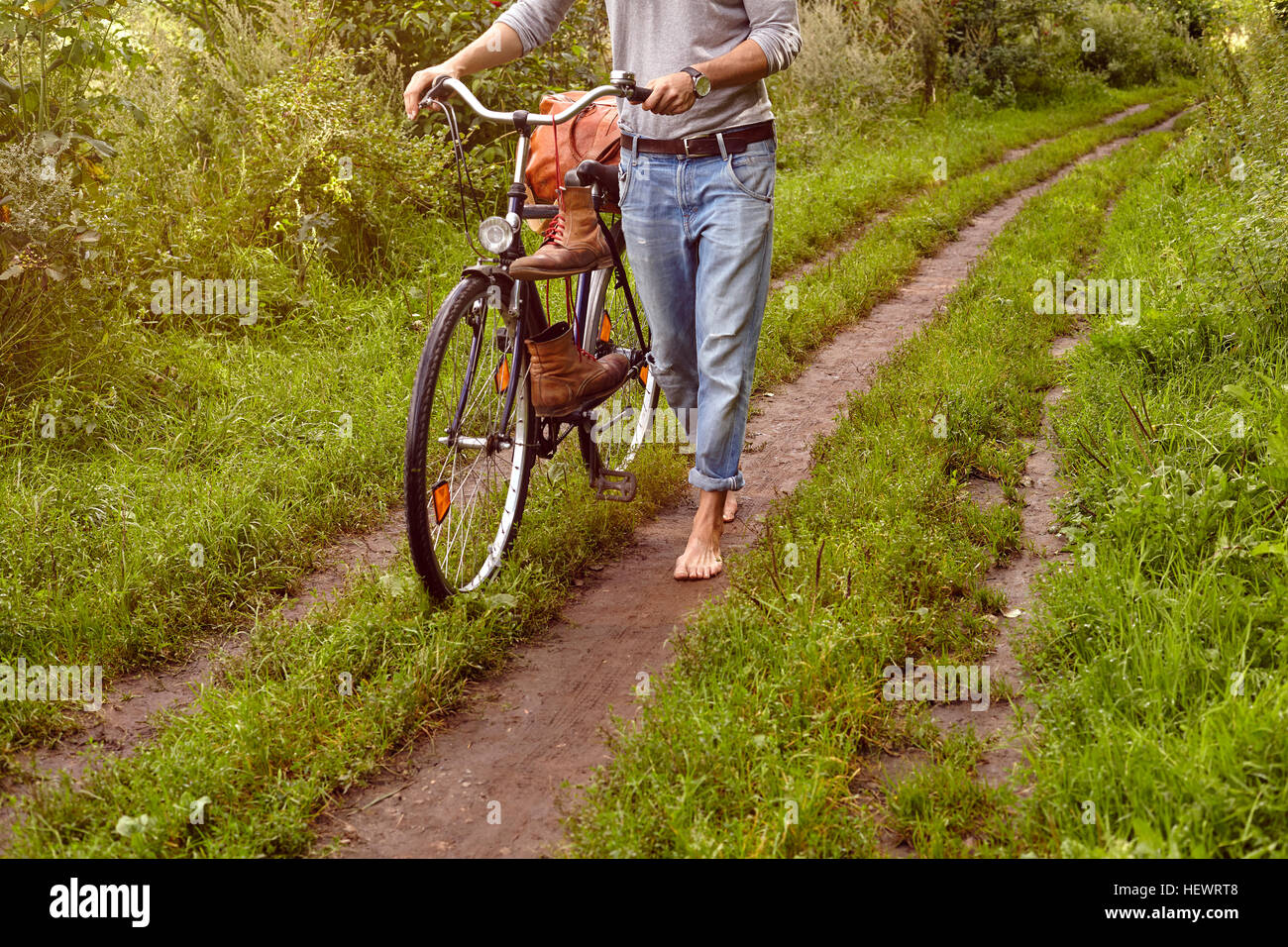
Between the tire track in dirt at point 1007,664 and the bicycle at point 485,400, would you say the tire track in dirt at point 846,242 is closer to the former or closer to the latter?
the tire track in dirt at point 1007,664

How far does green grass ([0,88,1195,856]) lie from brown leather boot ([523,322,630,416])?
0.52 metres

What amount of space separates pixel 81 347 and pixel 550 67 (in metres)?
4.36

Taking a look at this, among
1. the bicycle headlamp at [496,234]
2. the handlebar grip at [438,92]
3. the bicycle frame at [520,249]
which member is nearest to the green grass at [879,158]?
the bicycle frame at [520,249]

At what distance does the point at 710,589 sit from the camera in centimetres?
386

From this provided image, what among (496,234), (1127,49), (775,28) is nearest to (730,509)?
(496,234)

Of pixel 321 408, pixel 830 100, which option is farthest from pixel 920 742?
pixel 830 100

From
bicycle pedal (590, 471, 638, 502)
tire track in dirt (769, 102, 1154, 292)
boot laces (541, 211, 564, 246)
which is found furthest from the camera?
tire track in dirt (769, 102, 1154, 292)

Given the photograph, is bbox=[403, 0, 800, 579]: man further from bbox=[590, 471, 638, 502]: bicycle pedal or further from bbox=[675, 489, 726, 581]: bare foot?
bbox=[590, 471, 638, 502]: bicycle pedal

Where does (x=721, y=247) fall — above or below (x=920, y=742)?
above

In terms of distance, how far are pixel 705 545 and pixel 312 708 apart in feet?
5.02

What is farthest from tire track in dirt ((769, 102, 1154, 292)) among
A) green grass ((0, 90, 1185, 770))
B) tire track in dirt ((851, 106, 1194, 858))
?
tire track in dirt ((851, 106, 1194, 858))

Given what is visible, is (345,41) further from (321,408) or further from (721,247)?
(721,247)

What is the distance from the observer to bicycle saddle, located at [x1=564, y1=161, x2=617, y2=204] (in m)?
3.81

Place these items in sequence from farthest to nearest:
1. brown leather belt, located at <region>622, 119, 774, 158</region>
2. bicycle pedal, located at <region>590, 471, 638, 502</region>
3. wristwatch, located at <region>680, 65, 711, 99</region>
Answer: bicycle pedal, located at <region>590, 471, 638, 502</region>, brown leather belt, located at <region>622, 119, 774, 158</region>, wristwatch, located at <region>680, 65, 711, 99</region>
